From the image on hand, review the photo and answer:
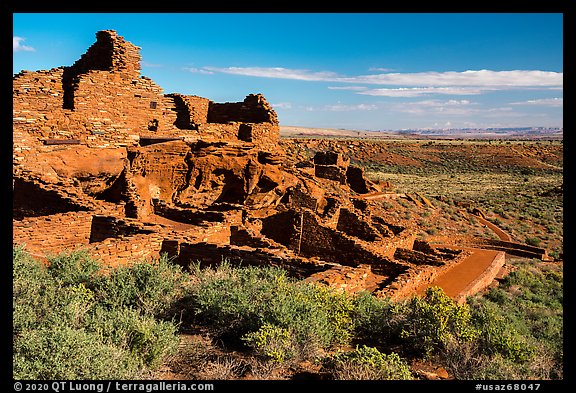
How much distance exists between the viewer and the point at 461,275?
1336 cm

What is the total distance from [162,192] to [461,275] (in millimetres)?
10305

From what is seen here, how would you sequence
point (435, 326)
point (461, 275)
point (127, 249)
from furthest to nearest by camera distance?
point (461, 275) < point (127, 249) < point (435, 326)

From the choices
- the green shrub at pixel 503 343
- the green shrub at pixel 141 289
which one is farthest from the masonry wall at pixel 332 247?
the green shrub at pixel 141 289

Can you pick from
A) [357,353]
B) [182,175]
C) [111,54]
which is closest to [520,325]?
[357,353]

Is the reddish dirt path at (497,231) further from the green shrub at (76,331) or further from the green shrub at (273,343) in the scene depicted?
the green shrub at (76,331)

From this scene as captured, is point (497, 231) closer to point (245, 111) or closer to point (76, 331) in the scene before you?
point (245, 111)

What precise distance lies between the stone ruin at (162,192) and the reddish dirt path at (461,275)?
1.08 ft

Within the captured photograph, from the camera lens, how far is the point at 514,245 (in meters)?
20.7

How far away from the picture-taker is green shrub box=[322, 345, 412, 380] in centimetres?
416

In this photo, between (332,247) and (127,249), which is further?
(332,247)

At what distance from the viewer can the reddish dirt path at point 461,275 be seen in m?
11.8

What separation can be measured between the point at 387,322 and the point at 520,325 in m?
5.70

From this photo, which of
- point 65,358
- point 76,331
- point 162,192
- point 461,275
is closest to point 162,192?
point 162,192
